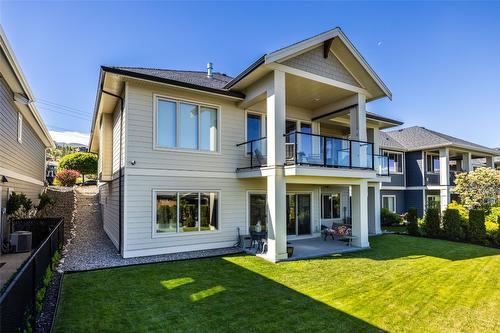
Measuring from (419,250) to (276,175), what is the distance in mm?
6777

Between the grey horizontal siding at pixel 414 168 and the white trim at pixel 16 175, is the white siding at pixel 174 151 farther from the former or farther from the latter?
the grey horizontal siding at pixel 414 168

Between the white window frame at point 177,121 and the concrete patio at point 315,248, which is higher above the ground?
the white window frame at point 177,121

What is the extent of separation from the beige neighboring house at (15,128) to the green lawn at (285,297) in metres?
5.01

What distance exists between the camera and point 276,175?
31.5 feet

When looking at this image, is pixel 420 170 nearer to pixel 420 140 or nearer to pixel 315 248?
pixel 420 140

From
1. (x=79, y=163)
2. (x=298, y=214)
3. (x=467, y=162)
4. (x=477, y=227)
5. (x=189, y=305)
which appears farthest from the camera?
(x=79, y=163)

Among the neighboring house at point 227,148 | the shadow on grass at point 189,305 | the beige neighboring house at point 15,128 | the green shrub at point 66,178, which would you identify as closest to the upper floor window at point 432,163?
the neighboring house at point 227,148

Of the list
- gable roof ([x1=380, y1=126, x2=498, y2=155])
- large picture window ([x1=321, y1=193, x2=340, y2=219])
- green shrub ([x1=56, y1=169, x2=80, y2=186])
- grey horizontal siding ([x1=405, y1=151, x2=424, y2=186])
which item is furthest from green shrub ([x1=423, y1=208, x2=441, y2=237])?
green shrub ([x1=56, y1=169, x2=80, y2=186])

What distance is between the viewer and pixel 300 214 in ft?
45.1

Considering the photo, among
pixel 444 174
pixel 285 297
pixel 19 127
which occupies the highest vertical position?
pixel 19 127

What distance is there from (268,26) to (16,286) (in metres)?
14.9

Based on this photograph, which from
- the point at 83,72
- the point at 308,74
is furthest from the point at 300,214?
the point at 83,72

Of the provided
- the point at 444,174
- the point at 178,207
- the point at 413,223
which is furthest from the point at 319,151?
the point at 444,174

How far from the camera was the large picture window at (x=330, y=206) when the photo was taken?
15807mm
